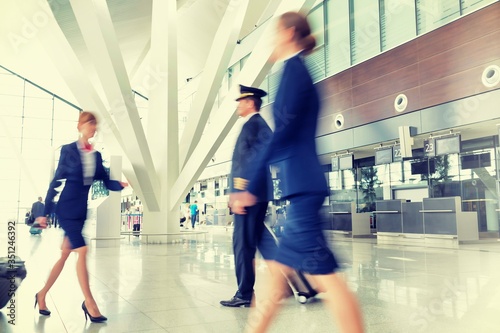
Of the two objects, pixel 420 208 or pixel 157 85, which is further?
pixel 420 208

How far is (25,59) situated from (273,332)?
2462cm

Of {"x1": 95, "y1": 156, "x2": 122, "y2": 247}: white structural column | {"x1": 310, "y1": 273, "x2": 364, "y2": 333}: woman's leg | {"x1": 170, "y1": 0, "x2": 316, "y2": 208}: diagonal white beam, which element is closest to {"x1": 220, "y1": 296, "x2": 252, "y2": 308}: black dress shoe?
{"x1": 310, "y1": 273, "x2": 364, "y2": 333}: woman's leg

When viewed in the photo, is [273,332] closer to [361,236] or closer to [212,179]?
[361,236]

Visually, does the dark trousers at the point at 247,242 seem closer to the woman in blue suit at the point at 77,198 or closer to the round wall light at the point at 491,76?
the woman in blue suit at the point at 77,198

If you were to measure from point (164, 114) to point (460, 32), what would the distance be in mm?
8423

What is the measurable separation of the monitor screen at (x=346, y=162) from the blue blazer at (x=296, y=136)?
1396 cm

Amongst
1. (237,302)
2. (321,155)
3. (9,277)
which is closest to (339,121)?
(237,302)

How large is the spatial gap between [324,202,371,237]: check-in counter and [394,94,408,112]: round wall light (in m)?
4.58

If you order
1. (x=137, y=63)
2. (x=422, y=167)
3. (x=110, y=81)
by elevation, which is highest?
(x=137, y=63)

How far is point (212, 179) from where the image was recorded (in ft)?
93.7

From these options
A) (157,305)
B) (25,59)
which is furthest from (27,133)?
(157,305)

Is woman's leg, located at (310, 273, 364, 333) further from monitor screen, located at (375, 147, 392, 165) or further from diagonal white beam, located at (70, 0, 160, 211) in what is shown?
monitor screen, located at (375, 147, 392, 165)

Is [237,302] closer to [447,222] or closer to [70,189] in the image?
[70,189]

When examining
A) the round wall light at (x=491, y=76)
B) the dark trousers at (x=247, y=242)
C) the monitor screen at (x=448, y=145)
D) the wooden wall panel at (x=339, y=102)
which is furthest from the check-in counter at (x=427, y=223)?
the dark trousers at (x=247, y=242)
